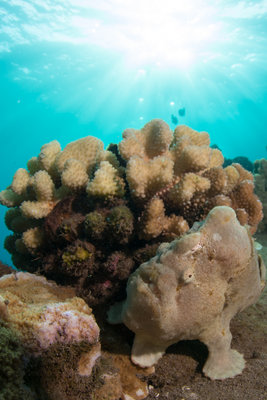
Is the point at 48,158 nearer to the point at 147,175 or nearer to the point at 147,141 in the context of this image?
the point at 147,141

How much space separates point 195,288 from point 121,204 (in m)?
1.37

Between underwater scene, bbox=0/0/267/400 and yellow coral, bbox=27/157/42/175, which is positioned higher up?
yellow coral, bbox=27/157/42/175

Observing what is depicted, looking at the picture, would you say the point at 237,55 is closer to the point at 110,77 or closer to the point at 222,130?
the point at 110,77

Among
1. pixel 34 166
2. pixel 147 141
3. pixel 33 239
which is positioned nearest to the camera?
pixel 33 239

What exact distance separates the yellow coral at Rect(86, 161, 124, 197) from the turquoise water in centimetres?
2377

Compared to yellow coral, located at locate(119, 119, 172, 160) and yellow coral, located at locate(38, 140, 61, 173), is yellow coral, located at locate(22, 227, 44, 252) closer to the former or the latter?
yellow coral, located at locate(38, 140, 61, 173)

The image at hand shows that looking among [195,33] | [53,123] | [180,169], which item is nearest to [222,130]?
[53,123]

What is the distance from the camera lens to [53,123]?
8100cm

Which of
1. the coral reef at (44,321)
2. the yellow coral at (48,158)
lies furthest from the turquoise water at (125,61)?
the coral reef at (44,321)

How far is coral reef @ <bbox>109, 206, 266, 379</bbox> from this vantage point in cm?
203

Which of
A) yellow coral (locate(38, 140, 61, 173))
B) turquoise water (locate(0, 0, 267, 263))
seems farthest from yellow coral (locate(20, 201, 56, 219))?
turquoise water (locate(0, 0, 267, 263))

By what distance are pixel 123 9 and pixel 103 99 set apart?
41.8m

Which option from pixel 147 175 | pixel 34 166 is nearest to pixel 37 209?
pixel 34 166

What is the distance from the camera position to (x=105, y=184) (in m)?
3.04
